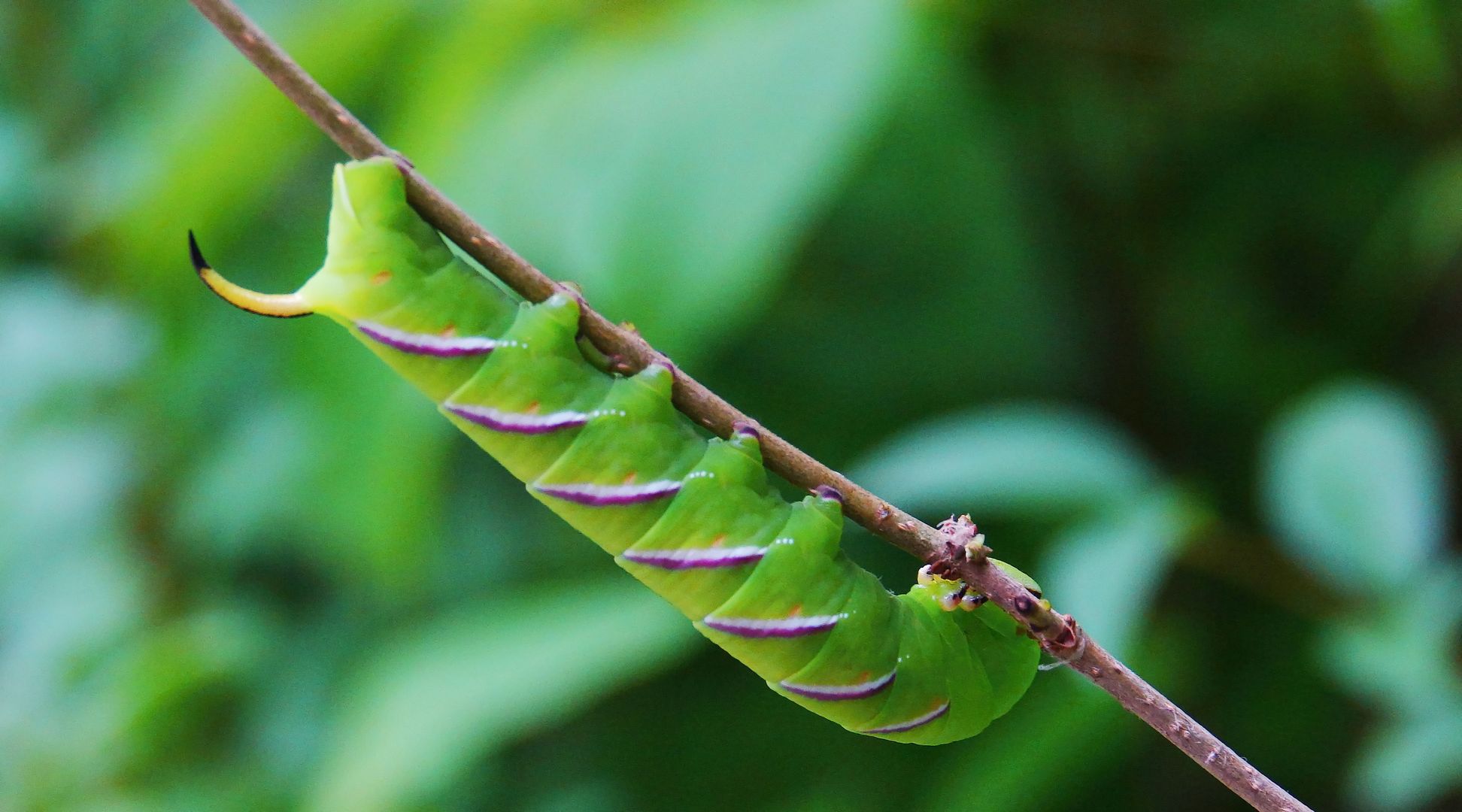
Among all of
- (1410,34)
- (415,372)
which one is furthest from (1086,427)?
(415,372)

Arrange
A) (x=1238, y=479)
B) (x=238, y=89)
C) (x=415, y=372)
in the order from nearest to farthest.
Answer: (x=415, y=372), (x=238, y=89), (x=1238, y=479)

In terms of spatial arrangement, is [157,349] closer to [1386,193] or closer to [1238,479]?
[1238,479]

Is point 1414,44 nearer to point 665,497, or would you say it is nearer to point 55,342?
point 665,497

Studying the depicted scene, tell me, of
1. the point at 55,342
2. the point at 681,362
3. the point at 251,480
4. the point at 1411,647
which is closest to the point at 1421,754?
the point at 1411,647

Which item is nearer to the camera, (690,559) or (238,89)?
(690,559)

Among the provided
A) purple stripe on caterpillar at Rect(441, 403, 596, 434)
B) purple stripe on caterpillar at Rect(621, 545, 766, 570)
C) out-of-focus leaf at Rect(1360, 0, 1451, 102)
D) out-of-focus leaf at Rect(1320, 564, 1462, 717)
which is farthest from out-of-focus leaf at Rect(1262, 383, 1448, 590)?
purple stripe on caterpillar at Rect(441, 403, 596, 434)

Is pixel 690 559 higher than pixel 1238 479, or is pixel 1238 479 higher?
pixel 1238 479

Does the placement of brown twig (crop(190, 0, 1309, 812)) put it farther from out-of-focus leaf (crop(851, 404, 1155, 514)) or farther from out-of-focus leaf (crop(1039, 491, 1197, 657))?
out-of-focus leaf (crop(851, 404, 1155, 514))
